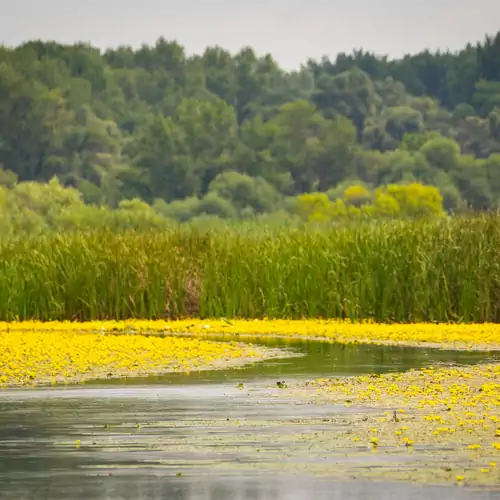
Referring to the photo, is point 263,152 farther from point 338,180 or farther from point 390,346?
point 390,346

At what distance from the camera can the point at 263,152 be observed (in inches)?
4149

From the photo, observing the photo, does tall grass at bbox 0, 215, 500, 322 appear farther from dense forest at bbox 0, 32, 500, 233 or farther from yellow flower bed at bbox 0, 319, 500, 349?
dense forest at bbox 0, 32, 500, 233

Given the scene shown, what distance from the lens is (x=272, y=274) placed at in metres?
31.2

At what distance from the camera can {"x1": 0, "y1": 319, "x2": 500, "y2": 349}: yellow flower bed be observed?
2425 cm

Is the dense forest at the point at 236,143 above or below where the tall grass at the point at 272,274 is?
above

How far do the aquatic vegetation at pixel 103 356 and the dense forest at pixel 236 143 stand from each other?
55598 mm

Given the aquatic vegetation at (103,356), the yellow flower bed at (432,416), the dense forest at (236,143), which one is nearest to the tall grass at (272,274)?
Answer: the aquatic vegetation at (103,356)

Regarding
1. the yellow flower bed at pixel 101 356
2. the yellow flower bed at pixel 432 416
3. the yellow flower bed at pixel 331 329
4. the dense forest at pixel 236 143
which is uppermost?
the dense forest at pixel 236 143

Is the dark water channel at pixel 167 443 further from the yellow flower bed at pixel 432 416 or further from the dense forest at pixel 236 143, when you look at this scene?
the dense forest at pixel 236 143

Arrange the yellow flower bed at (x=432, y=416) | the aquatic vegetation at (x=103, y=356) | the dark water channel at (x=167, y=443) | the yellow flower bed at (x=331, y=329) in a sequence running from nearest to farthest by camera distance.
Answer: the dark water channel at (x=167, y=443) < the yellow flower bed at (x=432, y=416) < the aquatic vegetation at (x=103, y=356) < the yellow flower bed at (x=331, y=329)

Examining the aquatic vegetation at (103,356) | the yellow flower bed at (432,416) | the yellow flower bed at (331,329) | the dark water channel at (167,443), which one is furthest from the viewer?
the yellow flower bed at (331,329)

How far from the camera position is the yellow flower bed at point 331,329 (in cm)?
2425

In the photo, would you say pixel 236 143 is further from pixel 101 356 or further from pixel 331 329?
pixel 101 356

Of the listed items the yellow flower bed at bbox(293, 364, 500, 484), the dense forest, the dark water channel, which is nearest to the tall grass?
the yellow flower bed at bbox(293, 364, 500, 484)
